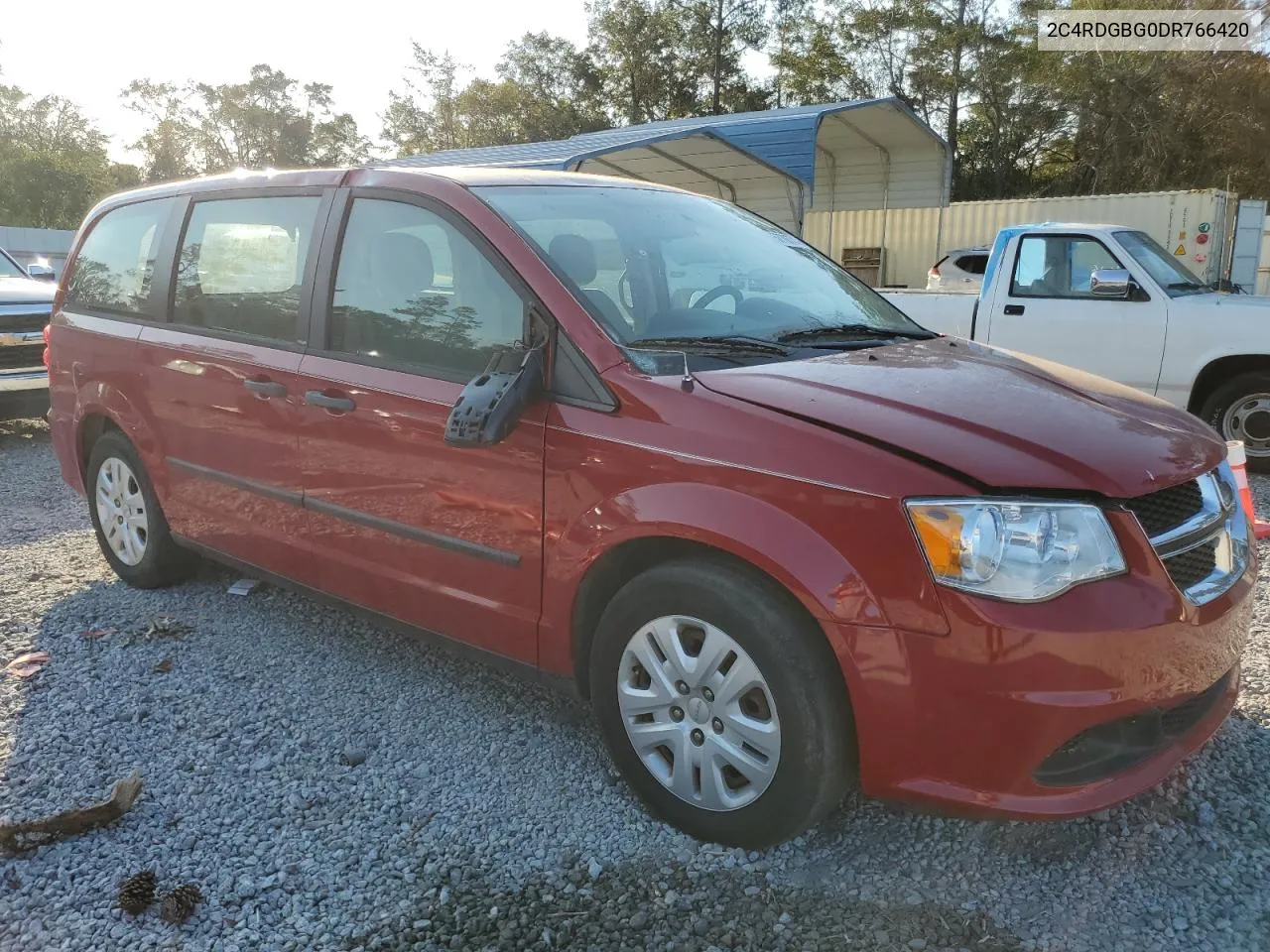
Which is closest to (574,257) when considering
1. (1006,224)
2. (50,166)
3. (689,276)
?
(689,276)

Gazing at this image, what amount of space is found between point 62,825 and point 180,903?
1.85 ft

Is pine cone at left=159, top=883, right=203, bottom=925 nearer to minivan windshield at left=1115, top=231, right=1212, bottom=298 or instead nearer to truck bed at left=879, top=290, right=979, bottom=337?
truck bed at left=879, top=290, right=979, bottom=337

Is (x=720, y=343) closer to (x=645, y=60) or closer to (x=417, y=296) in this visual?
(x=417, y=296)

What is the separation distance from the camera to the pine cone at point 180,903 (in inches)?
89.9

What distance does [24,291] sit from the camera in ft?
28.8

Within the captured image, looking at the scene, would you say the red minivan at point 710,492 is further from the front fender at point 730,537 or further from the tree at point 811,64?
the tree at point 811,64

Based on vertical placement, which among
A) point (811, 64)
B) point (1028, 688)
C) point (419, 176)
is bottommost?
point (1028, 688)

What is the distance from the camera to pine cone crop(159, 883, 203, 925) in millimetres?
2283

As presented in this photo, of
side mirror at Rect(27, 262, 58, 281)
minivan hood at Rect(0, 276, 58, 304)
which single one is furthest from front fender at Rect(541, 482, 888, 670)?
side mirror at Rect(27, 262, 58, 281)

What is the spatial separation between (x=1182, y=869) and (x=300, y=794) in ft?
7.79

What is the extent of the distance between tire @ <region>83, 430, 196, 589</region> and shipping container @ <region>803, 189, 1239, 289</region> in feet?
42.4

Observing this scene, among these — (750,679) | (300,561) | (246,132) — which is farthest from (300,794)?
(246,132)

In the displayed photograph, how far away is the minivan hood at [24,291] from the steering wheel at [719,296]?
7.21 meters

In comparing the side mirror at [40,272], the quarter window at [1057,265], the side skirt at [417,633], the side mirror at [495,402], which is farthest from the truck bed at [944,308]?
the side mirror at [40,272]
